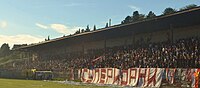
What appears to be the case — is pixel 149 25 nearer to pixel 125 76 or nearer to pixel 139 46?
pixel 139 46

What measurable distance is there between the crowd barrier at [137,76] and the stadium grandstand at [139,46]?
147 centimetres

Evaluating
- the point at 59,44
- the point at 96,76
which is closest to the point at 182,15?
the point at 96,76

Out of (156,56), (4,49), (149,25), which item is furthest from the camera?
(4,49)

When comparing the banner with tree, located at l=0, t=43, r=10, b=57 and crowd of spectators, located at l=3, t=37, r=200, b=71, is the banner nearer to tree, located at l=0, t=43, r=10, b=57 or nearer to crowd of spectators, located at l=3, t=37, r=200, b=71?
crowd of spectators, located at l=3, t=37, r=200, b=71

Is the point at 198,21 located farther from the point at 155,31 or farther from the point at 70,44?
the point at 70,44

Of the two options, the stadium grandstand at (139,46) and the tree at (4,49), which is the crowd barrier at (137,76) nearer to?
the stadium grandstand at (139,46)

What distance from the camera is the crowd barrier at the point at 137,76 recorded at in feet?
92.4

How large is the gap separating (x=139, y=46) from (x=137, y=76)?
8.62 m

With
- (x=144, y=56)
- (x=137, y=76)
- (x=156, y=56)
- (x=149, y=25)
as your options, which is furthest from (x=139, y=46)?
(x=137, y=76)

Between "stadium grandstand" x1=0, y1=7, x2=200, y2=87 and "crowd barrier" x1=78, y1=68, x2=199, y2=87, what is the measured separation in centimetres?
147

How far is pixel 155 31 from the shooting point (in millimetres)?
42906

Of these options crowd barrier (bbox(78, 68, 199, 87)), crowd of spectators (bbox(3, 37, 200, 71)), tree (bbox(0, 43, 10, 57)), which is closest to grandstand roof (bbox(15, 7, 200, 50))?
crowd of spectators (bbox(3, 37, 200, 71))

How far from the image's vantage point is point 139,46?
4159 cm

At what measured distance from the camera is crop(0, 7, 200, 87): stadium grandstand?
32.7 meters
